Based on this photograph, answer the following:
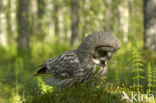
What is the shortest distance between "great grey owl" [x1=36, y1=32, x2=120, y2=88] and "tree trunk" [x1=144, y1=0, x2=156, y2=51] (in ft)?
19.1

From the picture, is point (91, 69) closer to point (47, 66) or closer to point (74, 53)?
point (74, 53)

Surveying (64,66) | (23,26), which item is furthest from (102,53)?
(23,26)

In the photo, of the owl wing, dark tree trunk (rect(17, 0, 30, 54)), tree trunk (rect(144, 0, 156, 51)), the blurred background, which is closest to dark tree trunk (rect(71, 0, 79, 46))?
the blurred background

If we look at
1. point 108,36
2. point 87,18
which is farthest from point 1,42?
point 108,36

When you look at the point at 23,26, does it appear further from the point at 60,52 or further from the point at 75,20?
the point at 60,52

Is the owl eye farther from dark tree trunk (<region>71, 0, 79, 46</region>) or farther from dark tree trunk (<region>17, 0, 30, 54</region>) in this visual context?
dark tree trunk (<region>71, 0, 79, 46</region>)

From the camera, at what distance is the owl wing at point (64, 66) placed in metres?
4.60

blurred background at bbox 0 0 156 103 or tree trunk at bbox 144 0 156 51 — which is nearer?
blurred background at bbox 0 0 156 103

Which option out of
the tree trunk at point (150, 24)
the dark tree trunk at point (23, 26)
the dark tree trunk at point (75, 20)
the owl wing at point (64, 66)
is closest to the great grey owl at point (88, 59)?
the owl wing at point (64, 66)

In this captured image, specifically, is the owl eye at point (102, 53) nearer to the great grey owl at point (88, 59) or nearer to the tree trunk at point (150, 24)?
the great grey owl at point (88, 59)

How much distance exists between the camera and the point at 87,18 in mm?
16672

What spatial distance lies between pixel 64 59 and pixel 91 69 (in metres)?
0.67

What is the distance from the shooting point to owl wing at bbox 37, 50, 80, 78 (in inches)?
181

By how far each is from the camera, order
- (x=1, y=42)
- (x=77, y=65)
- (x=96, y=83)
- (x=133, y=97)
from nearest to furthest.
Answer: (x=133, y=97) → (x=96, y=83) → (x=77, y=65) → (x=1, y=42)
